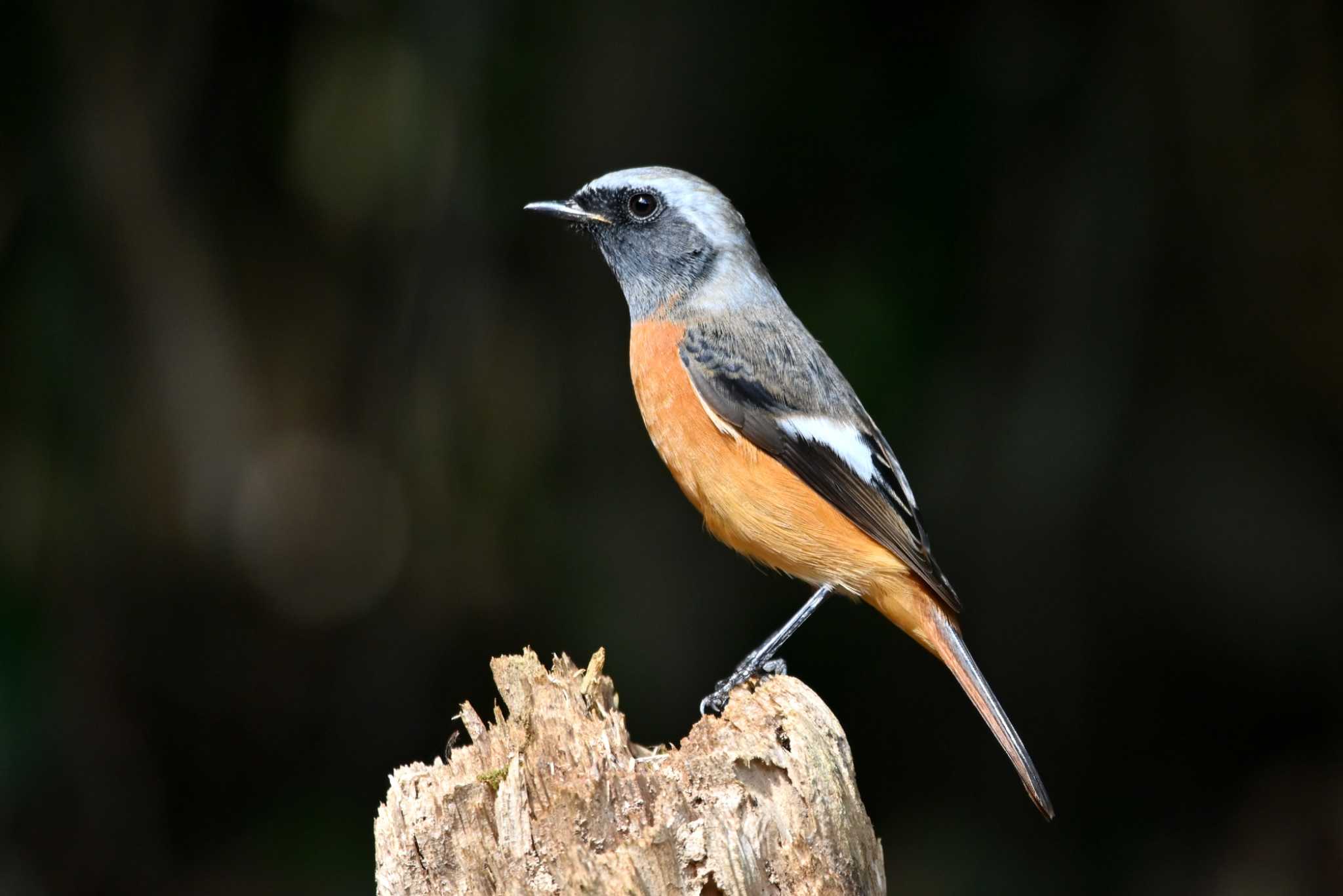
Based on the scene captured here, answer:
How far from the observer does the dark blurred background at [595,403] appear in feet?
18.6

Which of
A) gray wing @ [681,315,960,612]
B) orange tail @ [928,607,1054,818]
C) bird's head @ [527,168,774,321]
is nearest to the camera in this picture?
orange tail @ [928,607,1054,818]

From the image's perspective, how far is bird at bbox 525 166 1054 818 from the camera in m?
4.19

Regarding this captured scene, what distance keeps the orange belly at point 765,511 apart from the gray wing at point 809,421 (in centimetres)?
5

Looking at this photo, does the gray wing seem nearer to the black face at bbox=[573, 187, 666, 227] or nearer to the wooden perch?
the black face at bbox=[573, 187, 666, 227]

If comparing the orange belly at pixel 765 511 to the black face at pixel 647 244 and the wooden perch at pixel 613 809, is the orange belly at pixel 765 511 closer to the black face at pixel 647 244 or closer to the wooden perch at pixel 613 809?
the black face at pixel 647 244

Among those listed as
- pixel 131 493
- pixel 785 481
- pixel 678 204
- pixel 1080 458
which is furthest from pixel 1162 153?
pixel 131 493

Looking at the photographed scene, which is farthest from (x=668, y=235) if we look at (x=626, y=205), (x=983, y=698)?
(x=983, y=698)

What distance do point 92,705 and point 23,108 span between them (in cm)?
258

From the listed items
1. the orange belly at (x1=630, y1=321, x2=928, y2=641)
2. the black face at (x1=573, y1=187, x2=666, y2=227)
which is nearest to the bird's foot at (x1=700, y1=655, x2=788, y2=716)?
the orange belly at (x1=630, y1=321, x2=928, y2=641)

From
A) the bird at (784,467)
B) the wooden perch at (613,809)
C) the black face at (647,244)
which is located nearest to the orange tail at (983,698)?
the bird at (784,467)

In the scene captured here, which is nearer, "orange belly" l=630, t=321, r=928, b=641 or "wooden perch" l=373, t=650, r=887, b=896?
"wooden perch" l=373, t=650, r=887, b=896

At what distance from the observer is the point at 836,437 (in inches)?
174

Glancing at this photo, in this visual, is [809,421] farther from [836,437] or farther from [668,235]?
[668,235]

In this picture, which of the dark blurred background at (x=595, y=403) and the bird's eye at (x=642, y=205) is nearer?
the bird's eye at (x=642, y=205)
